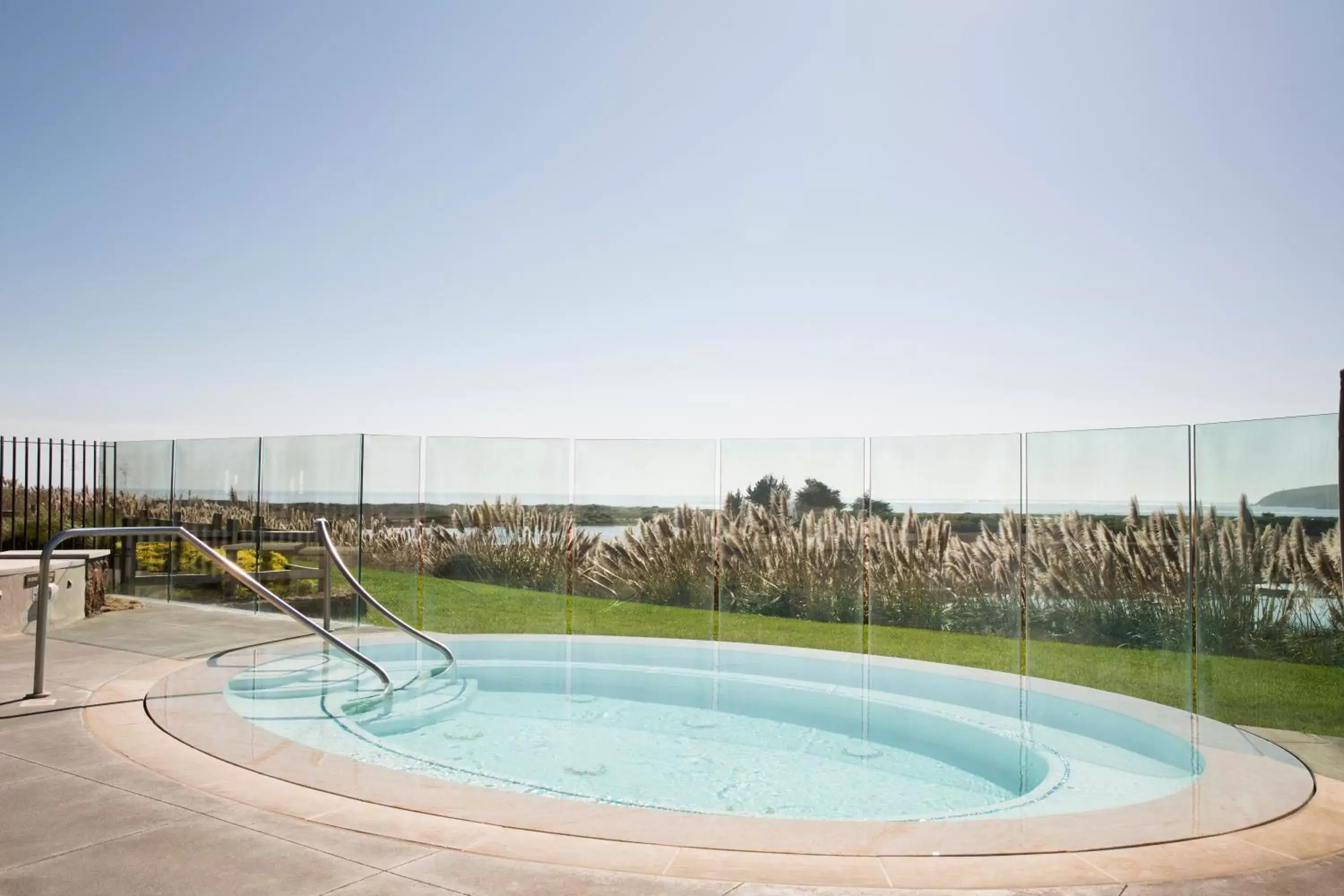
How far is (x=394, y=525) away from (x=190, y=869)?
7347 mm

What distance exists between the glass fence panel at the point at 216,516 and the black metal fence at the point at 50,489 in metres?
2.40

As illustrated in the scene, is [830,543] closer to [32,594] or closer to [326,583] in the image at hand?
[326,583]

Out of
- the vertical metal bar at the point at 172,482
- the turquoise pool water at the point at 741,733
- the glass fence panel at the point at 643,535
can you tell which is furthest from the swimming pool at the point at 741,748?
the vertical metal bar at the point at 172,482

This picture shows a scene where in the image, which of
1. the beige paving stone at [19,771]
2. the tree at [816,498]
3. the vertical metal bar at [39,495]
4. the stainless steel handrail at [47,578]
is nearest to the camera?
the beige paving stone at [19,771]

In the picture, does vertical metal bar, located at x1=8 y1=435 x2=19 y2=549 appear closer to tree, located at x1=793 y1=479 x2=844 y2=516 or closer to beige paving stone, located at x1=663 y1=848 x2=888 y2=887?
tree, located at x1=793 y1=479 x2=844 y2=516

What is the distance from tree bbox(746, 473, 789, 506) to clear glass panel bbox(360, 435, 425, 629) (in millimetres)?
4183

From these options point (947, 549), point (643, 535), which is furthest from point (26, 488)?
point (947, 549)

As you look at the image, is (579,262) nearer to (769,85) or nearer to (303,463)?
(769,85)

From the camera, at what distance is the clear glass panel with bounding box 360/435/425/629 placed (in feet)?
33.4

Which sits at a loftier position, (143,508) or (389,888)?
(143,508)

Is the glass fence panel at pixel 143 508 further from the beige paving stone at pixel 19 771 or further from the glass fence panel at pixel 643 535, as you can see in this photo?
the beige paving stone at pixel 19 771

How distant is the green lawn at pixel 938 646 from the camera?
19.3ft

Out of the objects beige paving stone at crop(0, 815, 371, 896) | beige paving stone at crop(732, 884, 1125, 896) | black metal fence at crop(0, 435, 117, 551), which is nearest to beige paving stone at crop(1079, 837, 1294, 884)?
beige paving stone at crop(732, 884, 1125, 896)

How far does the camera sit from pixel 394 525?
10336mm
